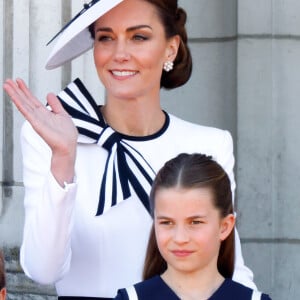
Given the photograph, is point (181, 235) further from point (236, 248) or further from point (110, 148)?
point (110, 148)

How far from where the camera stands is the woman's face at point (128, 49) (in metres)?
3.67

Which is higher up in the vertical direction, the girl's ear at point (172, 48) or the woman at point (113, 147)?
the girl's ear at point (172, 48)

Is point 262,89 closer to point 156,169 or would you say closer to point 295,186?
point 295,186

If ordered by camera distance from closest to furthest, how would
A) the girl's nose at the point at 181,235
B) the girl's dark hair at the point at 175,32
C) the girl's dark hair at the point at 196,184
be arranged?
the girl's nose at the point at 181,235, the girl's dark hair at the point at 196,184, the girl's dark hair at the point at 175,32

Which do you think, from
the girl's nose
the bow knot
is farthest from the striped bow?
the girl's nose

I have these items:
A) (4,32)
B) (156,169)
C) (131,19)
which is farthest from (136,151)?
(4,32)

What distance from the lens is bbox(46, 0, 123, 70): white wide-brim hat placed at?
11.9 ft

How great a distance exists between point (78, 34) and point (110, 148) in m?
0.37

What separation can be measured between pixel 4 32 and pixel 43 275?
219 centimetres

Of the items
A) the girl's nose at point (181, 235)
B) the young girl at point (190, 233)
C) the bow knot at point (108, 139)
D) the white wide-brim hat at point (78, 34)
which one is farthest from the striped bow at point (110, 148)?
the girl's nose at point (181, 235)

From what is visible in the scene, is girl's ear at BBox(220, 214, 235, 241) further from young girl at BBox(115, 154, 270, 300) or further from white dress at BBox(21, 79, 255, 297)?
white dress at BBox(21, 79, 255, 297)

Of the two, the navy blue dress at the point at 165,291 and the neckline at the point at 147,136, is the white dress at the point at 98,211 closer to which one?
the neckline at the point at 147,136

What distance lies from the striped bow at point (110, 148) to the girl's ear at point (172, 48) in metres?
0.30

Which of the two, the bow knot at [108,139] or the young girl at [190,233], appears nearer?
the young girl at [190,233]
